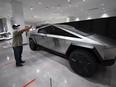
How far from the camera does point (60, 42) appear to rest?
7.39 feet

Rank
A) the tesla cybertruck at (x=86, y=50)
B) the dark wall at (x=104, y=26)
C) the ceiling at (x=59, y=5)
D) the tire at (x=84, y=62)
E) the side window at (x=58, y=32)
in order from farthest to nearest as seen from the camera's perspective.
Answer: the ceiling at (x=59, y=5) < the dark wall at (x=104, y=26) < the side window at (x=58, y=32) < the tire at (x=84, y=62) < the tesla cybertruck at (x=86, y=50)

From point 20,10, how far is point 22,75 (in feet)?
18.8

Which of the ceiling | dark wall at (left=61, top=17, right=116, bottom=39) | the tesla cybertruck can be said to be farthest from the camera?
the ceiling

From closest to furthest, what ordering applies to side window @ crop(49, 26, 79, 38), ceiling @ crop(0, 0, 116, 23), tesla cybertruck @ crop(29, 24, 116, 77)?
tesla cybertruck @ crop(29, 24, 116, 77), side window @ crop(49, 26, 79, 38), ceiling @ crop(0, 0, 116, 23)

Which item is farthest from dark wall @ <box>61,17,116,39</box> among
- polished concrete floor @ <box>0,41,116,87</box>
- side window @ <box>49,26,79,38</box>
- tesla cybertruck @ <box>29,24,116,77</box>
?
polished concrete floor @ <box>0,41,116,87</box>

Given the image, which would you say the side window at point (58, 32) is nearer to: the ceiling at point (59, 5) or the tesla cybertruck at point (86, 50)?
the tesla cybertruck at point (86, 50)

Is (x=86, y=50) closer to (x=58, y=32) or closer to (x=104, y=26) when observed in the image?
(x=58, y=32)

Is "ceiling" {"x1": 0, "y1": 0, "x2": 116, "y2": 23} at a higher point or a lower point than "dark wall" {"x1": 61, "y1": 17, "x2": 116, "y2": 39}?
higher

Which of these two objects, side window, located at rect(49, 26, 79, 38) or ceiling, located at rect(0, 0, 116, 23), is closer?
side window, located at rect(49, 26, 79, 38)

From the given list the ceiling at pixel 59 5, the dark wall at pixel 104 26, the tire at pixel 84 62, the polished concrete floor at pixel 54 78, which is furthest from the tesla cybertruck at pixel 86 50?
the ceiling at pixel 59 5

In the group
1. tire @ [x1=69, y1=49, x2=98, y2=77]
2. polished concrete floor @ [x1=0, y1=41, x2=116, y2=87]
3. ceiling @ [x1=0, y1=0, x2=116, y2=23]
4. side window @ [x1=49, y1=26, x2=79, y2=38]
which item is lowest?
polished concrete floor @ [x1=0, y1=41, x2=116, y2=87]

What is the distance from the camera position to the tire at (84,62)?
5.37ft

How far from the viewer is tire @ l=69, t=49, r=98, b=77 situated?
5.37 ft

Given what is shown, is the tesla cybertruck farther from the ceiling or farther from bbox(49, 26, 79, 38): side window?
the ceiling
